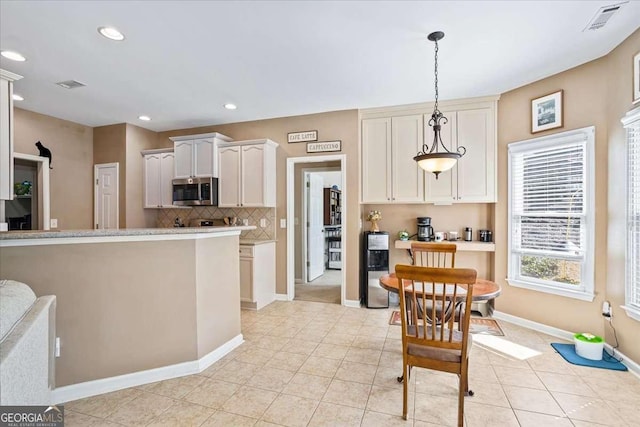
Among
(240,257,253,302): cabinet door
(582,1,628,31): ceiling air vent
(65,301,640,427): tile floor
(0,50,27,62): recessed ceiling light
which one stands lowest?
(65,301,640,427): tile floor

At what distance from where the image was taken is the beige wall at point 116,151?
4766mm

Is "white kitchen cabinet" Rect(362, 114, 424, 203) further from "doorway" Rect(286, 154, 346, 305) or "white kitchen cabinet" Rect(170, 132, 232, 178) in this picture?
"white kitchen cabinet" Rect(170, 132, 232, 178)

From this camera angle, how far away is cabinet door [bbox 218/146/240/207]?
4.47 meters

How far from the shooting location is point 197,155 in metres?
4.52

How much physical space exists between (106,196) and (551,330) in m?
6.39

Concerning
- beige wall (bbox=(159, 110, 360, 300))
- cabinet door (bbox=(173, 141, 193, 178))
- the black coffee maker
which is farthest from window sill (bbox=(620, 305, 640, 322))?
cabinet door (bbox=(173, 141, 193, 178))

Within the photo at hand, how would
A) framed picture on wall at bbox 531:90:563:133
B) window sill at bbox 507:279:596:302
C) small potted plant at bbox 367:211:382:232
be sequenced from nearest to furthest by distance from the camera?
1. window sill at bbox 507:279:596:302
2. framed picture on wall at bbox 531:90:563:133
3. small potted plant at bbox 367:211:382:232

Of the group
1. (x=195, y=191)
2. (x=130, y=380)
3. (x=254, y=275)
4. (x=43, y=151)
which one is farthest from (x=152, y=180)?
(x=130, y=380)

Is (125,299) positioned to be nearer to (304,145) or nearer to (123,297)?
(123,297)

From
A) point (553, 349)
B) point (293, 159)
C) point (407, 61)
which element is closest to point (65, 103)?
point (293, 159)

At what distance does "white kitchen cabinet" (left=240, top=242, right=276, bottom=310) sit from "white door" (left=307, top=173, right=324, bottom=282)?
1.58 meters

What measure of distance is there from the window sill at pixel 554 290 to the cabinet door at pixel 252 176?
3.44m

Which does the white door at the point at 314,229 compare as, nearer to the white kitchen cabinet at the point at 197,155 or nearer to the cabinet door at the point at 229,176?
the cabinet door at the point at 229,176

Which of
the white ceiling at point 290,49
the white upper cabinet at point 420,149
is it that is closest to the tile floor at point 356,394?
the white upper cabinet at point 420,149
